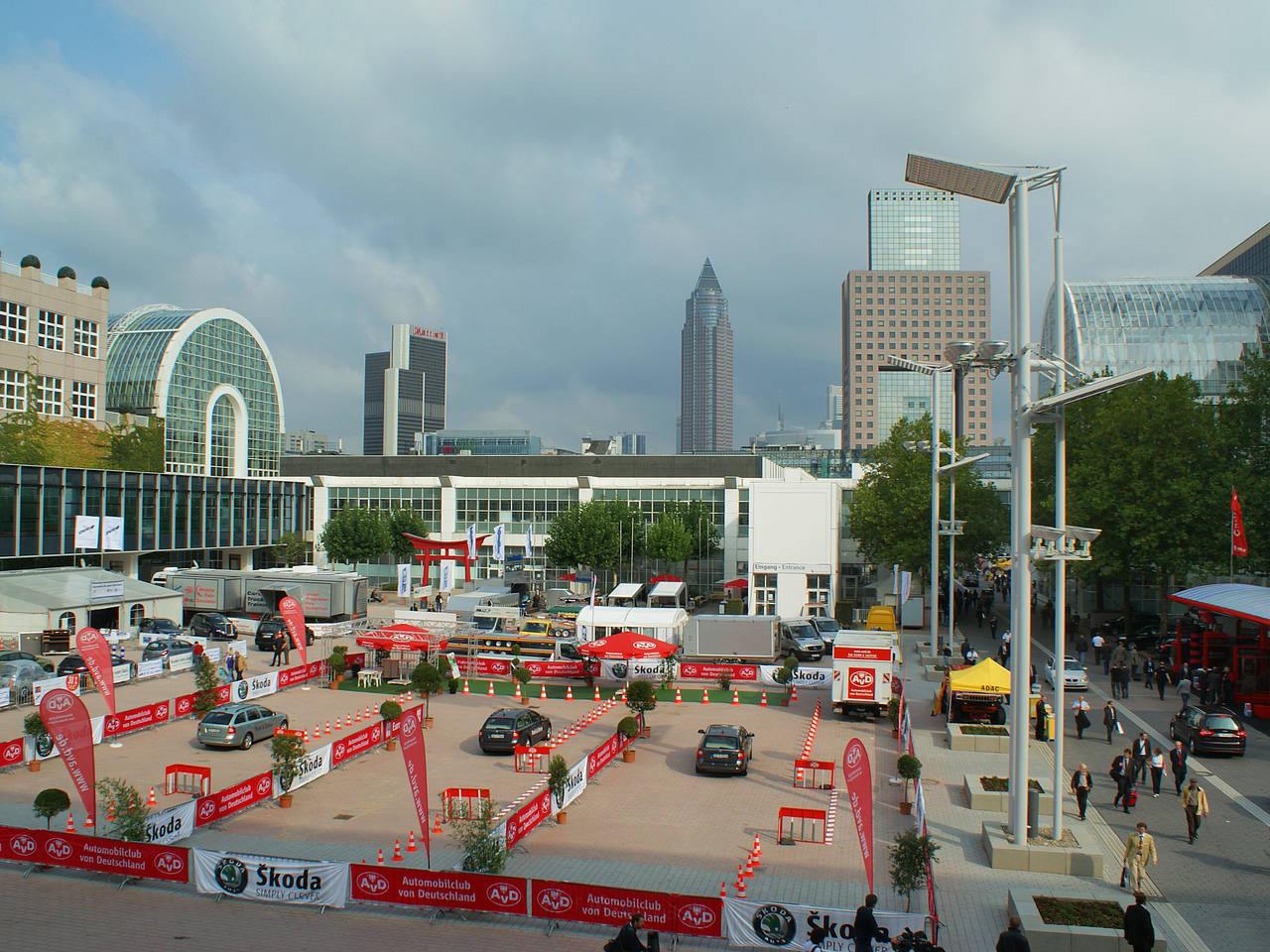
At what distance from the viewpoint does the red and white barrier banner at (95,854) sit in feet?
51.2

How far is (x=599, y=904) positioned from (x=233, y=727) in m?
15.3

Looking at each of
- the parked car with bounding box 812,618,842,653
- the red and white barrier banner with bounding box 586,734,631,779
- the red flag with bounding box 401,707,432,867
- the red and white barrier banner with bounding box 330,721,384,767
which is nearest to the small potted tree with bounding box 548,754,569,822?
the red and white barrier banner with bounding box 586,734,631,779

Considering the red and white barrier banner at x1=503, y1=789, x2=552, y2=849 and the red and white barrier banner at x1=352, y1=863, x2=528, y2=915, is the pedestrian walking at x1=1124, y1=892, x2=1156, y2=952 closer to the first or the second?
the red and white barrier banner at x1=352, y1=863, x2=528, y2=915

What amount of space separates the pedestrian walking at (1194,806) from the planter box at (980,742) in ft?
22.6

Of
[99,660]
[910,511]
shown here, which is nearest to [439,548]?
[910,511]

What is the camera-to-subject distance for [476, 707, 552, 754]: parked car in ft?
81.6

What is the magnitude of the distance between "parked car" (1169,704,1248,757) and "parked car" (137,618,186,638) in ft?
136

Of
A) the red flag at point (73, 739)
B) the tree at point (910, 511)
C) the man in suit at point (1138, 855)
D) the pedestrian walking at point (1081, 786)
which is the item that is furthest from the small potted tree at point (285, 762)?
the tree at point (910, 511)

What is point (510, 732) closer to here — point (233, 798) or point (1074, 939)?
point (233, 798)

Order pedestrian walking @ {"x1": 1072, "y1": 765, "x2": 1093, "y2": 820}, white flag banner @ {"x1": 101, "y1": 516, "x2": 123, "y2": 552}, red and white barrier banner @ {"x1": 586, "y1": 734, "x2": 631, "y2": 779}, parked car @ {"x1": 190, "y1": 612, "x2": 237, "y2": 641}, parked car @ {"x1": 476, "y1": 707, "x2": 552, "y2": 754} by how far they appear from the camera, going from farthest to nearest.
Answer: white flag banner @ {"x1": 101, "y1": 516, "x2": 123, "y2": 552} → parked car @ {"x1": 190, "y1": 612, "x2": 237, "y2": 641} → parked car @ {"x1": 476, "y1": 707, "x2": 552, "y2": 754} → red and white barrier banner @ {"x1": 586, "y1": 734, "x2": 631, "y2": 779} → pedestrian walking @ {"x1": 1072, "y1": 765, "x2": 1093, "y2": 820}

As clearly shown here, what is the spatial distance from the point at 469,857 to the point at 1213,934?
38.2 ft

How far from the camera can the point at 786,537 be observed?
52.4 metres

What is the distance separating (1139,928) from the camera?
12367 millimetres

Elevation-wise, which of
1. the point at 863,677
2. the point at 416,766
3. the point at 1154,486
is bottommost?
the point at 863,677
